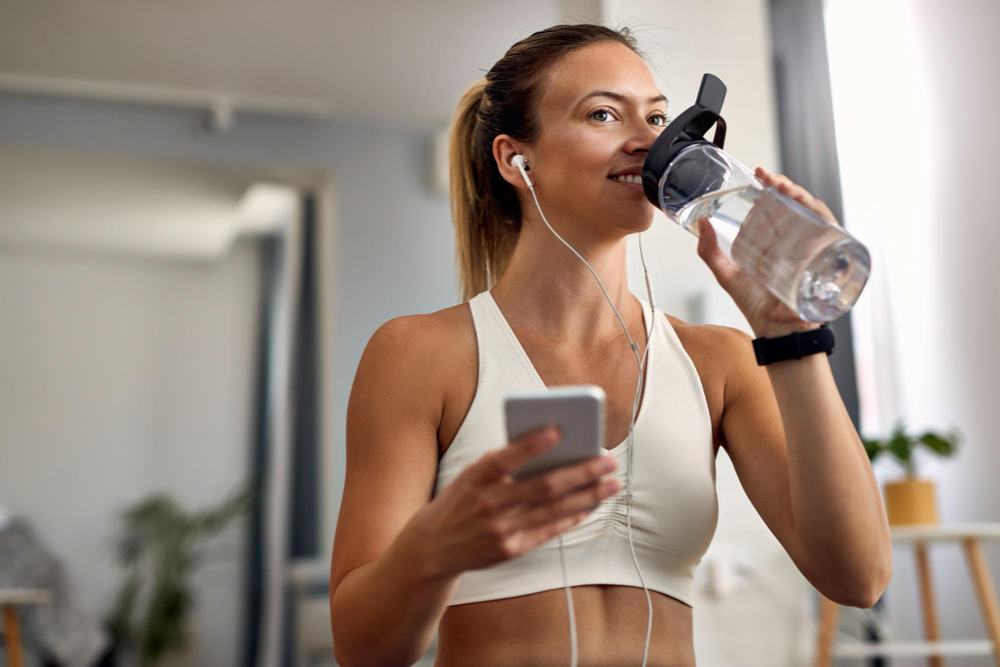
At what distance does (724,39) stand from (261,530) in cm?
258

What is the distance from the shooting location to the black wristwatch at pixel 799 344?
750 millimetres

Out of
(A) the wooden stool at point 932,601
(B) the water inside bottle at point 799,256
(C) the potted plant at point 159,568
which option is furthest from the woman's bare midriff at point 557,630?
(C) the potted plant at point 159,568

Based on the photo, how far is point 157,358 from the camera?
3.58 meters

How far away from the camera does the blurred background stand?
2.57 meters

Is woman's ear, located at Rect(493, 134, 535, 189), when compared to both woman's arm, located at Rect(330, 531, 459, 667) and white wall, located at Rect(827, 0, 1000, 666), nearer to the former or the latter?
woman's arm, located at Rect(330, 531, 459, 667)

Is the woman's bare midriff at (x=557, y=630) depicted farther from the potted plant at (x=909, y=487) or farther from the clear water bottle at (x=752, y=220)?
the potted plant at (x=909, y=487)

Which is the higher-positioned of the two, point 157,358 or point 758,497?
point 157,358

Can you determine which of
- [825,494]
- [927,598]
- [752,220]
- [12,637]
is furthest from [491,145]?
[12,637]

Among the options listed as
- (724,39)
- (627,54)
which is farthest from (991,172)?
(627,54)

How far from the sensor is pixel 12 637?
2.75 m

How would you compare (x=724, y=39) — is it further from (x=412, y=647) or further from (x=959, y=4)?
(x=412, y=647)

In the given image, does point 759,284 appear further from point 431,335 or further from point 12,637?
point 12,637

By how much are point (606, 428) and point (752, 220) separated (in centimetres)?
26

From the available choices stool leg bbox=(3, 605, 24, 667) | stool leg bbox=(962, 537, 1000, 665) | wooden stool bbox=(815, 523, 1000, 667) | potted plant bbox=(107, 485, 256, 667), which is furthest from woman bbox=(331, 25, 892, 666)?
potted plant bbox=(107, 485, 256, 667)
